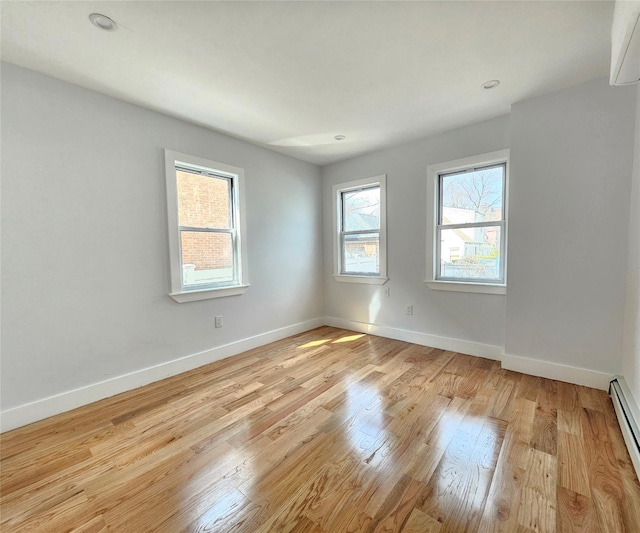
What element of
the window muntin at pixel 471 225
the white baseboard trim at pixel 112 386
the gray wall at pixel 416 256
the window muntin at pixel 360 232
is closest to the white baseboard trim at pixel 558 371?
the gray wall at pixel 416 256

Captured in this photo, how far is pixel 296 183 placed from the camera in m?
4.11

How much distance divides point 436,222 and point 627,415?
2261 mm

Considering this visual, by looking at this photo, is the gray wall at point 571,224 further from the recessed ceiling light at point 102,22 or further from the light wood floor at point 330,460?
the recessed ceiling light at point 102,22

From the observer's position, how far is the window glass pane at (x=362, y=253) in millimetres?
4043

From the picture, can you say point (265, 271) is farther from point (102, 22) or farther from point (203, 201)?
point (102, 22)

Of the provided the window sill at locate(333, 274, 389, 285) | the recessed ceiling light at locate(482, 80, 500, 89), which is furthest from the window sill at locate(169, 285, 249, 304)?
the recessed ceiling light at locate(482, 80, 500, 89)

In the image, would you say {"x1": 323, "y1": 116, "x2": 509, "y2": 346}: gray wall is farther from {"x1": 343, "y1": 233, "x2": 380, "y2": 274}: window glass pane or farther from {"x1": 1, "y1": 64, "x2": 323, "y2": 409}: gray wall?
{"x1": 1, "y1": 64, "x2": 323, "y2": 409}: gray wall

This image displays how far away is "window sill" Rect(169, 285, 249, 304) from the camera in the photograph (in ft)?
9.34

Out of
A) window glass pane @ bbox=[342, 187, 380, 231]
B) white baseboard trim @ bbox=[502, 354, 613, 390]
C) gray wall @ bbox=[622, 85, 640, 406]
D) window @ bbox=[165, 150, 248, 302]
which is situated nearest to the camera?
gray wall @ bbox=[622, 85, 640, 406]

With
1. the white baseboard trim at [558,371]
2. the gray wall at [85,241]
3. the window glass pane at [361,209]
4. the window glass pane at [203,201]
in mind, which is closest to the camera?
the gray wall at [85,241]

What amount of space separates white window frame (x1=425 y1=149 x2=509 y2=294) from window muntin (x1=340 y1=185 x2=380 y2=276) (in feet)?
2.50

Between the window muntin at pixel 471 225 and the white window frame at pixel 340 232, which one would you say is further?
the white window frame at pixel 340 232

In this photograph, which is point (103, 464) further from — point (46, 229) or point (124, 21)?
point (124, 21)

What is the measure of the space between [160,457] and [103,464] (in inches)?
12.4
